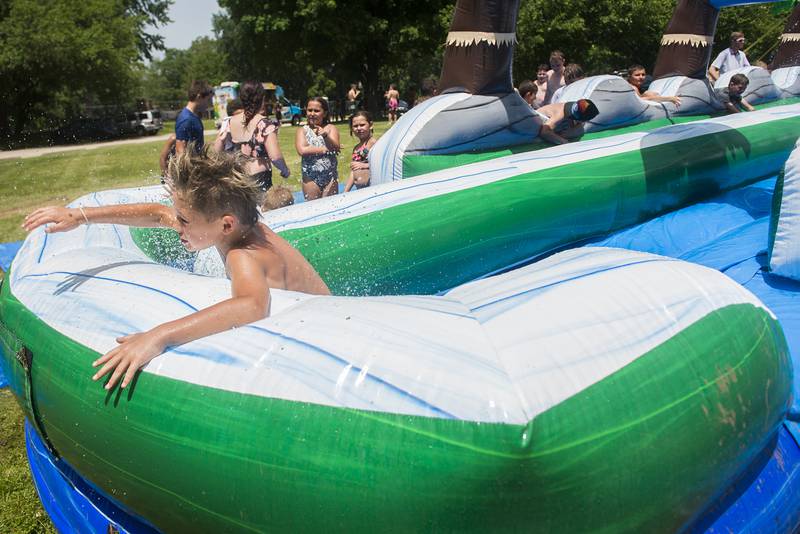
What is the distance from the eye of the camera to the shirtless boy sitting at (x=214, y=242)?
54.1 inches

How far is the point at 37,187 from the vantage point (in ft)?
27.1

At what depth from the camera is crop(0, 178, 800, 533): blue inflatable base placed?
5.11 ft

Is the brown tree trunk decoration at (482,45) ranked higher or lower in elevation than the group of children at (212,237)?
higher

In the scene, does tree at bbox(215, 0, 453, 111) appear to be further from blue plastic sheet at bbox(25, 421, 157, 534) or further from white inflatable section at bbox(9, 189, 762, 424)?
white inflatable section at bbox(9, 189, 762, 424)

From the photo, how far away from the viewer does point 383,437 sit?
1.17 metres

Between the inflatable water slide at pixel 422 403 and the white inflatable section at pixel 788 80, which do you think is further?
the white inflatable section at pixel 788 80

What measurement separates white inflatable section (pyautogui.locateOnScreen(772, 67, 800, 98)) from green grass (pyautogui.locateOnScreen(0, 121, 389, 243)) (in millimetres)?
5152

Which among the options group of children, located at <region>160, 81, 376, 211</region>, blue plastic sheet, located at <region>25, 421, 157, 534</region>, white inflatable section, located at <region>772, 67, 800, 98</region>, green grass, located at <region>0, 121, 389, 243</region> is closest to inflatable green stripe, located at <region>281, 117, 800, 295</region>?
blue plastic sheet, located at <region>25, 421, 157, 534</region>

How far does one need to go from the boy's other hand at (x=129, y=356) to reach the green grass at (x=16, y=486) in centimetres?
103

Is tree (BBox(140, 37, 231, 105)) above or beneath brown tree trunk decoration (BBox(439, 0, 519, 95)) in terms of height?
above

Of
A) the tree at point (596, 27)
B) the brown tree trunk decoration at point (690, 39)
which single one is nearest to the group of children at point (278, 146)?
the brown tree trunk decoration at point (690, 39)

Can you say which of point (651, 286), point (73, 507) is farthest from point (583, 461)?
point (73, 507)

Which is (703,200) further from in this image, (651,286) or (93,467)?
(93,467)

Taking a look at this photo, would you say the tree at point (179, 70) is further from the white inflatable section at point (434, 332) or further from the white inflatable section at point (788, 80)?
the white inflatable section at point (434, 332)
